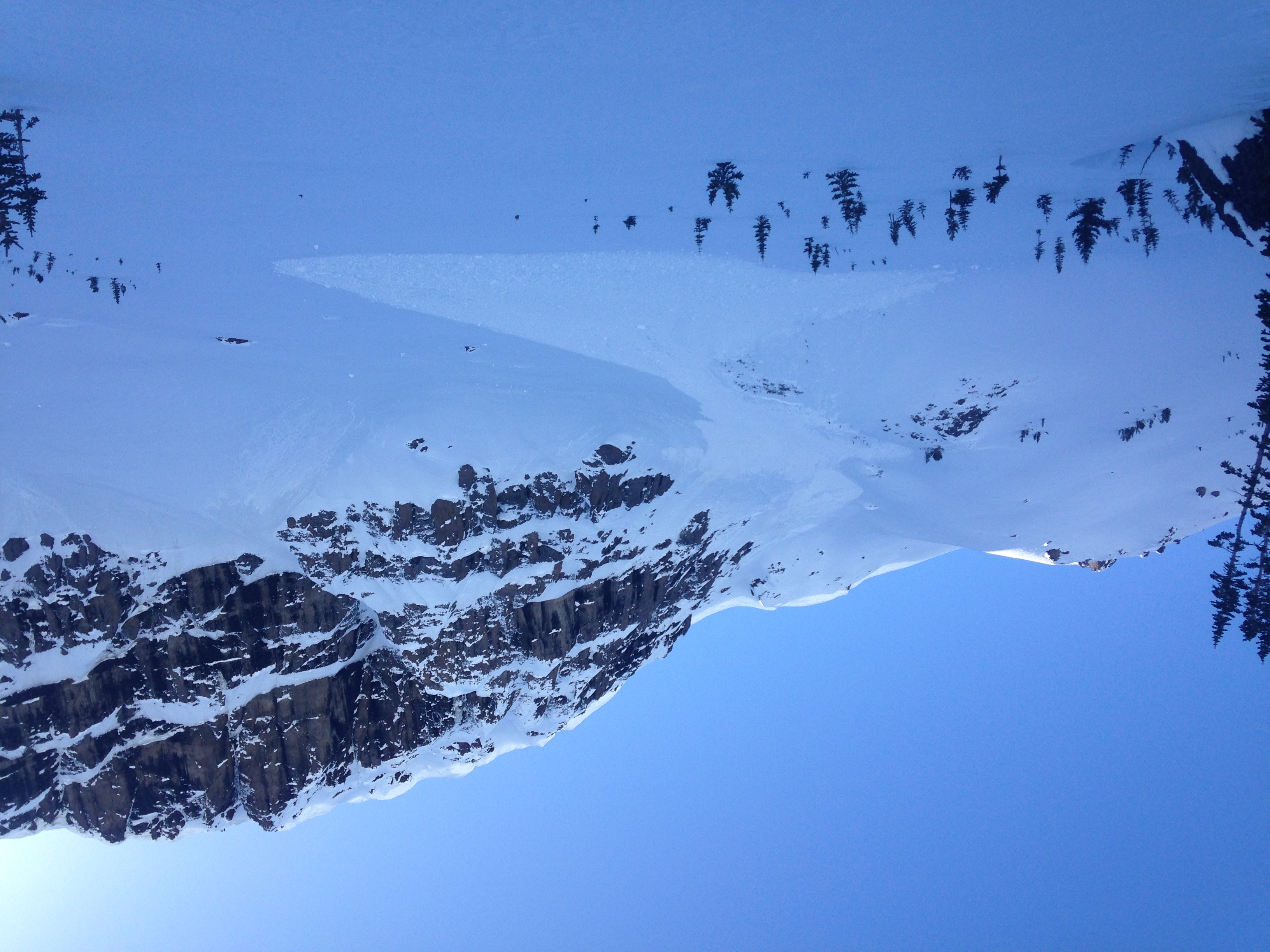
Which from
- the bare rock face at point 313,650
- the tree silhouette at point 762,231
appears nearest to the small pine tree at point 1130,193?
the tree silhouette at point 762,231

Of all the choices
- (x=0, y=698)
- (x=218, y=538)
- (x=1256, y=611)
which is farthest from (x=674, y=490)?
(x=0, y=698)

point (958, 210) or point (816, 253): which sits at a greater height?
point (958, 210)

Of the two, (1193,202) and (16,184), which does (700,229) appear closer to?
(1193,202)

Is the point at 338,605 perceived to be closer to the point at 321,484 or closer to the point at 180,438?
the point at 321,484

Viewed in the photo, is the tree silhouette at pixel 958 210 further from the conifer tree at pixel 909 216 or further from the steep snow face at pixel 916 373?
the steep snow face at pixel 916 373

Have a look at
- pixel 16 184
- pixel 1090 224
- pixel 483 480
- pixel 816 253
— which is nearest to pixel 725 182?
pixel 816 253

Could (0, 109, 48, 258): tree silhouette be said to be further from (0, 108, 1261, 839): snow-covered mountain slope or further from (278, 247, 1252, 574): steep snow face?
(278, 247, 1252, 574): steep snow face
